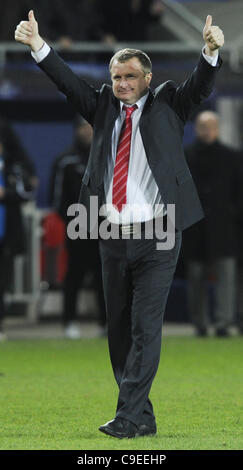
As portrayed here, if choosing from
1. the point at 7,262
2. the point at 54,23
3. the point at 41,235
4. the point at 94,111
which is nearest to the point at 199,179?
the point at 7,262

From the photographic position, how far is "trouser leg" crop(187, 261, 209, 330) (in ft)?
46.6

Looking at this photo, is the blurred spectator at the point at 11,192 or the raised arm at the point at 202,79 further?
the blurred spectator at the point at 11,192

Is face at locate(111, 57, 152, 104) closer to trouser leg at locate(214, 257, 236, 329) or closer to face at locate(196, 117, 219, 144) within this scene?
face at locate(196, 117, 219, 144)

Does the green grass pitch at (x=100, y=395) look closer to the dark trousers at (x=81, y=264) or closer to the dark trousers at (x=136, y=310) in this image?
the dark trousers at (x=136, y=310)

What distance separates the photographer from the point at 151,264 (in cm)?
693

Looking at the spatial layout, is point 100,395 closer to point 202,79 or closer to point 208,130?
point 202,79

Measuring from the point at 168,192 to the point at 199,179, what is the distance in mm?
7224

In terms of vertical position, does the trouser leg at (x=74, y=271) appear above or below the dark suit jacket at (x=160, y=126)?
below

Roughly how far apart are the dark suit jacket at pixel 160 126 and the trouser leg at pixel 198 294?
7281 mm

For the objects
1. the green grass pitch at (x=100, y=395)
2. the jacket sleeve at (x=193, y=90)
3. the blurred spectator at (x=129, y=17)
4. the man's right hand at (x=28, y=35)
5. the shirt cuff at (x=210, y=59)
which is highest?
the blurred spectator at (x=129, y=17)

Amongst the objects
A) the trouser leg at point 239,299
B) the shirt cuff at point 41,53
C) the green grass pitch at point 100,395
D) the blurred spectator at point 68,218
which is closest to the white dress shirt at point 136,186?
the shirt cuff at point 41,53

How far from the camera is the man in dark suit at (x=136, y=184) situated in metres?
6.83

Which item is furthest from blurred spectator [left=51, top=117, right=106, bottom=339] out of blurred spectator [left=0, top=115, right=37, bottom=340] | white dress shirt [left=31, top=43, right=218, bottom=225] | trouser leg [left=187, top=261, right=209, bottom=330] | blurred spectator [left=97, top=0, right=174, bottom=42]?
white dress shirt [left=31, top=43, right=218, bottom=225]

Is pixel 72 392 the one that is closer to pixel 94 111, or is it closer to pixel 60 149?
pixel 94 111
